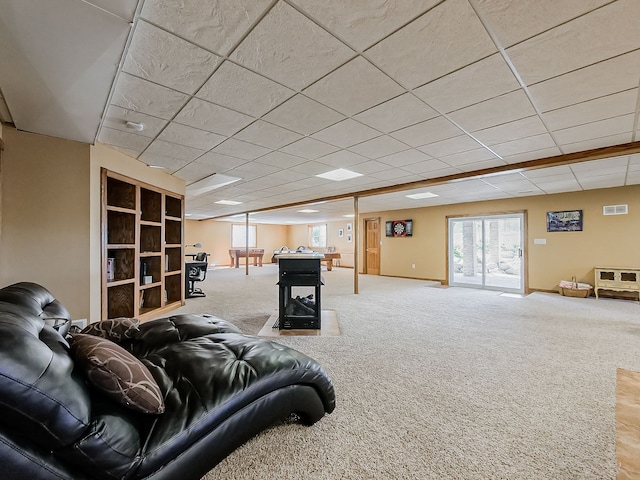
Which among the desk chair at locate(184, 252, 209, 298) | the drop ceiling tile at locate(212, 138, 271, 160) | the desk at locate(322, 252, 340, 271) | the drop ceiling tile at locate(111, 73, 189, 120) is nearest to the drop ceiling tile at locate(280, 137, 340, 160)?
the drop ceiling tile at locate(212, 138, 271, 160)

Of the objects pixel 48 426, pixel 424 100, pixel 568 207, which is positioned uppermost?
pixel 424 100

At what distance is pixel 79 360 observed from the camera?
112 centimetres

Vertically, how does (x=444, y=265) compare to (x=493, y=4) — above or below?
below

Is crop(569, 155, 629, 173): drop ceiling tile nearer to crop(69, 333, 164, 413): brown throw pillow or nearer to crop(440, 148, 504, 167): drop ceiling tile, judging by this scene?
crop(440, 148, 504, 167): drop ceiling tile

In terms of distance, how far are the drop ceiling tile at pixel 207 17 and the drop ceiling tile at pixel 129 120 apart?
1.28 meters

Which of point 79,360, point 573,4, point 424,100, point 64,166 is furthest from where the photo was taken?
point 64,166

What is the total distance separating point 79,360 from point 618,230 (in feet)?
27.4

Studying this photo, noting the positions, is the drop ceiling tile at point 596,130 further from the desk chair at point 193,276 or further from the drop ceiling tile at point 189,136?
the desk chair at point 193,276

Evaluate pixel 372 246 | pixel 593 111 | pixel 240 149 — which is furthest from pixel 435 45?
pixel 372 246

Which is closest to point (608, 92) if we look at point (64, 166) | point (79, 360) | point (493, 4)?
point (493, 4)

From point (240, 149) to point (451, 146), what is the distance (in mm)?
2560

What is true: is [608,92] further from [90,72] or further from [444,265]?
[444,265]

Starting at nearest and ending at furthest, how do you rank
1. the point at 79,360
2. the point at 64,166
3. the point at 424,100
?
1. the point at 79,360
2. the point at 424,100
3. the point at 64,166

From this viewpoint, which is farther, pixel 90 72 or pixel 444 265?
pixel 444 265
